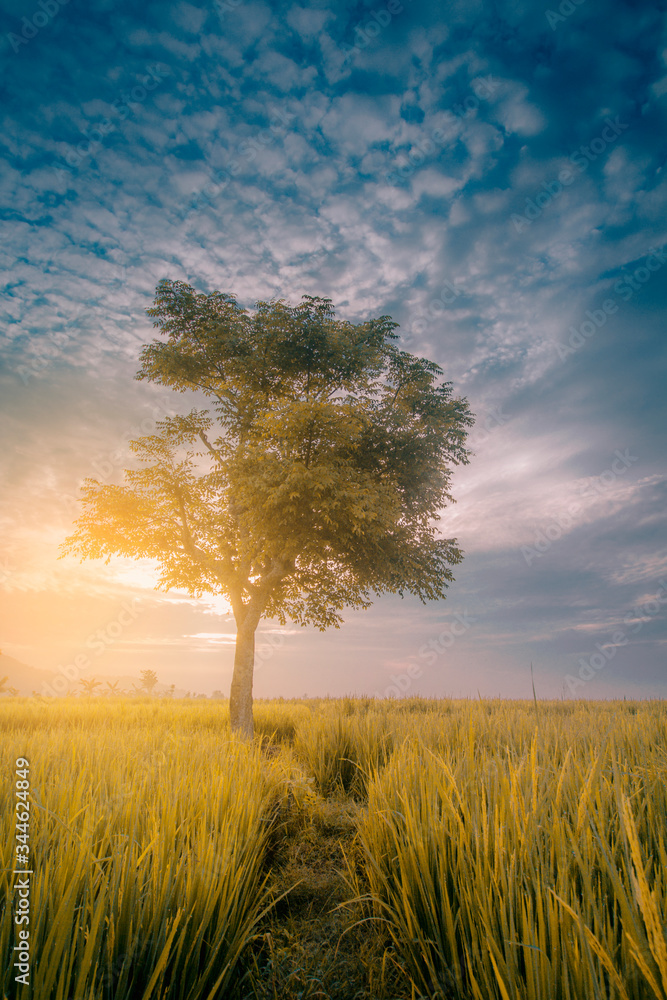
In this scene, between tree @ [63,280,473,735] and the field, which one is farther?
tree @ [63,280,473,735]

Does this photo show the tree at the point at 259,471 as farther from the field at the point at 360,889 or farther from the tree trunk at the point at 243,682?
the field at the point at 360,889

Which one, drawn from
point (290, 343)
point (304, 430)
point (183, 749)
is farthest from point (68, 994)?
point (290, 343)

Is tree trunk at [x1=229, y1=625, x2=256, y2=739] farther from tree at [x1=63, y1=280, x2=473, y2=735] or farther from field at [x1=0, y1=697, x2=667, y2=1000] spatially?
field at [x1=0, y1=697, x2=667, y2=1000]

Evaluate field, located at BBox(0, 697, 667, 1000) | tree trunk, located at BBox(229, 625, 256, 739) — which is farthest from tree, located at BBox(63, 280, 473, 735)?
field, located at BBox(0, 697, 667, 1000)

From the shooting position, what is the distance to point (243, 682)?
533 inches

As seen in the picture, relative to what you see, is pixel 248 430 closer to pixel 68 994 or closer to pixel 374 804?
pixel 374 804

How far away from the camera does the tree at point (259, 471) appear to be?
13406 millimetres

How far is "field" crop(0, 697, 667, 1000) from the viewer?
1677 millimetres

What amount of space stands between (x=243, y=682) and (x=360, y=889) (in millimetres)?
10766

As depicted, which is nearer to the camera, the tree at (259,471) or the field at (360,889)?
the field at (360,889)

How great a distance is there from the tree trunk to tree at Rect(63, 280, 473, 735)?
5 cm

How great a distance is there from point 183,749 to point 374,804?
9.20 ft

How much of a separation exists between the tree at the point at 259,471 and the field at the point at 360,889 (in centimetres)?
907

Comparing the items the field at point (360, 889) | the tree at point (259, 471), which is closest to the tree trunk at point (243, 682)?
the tree at point (259, 471)
